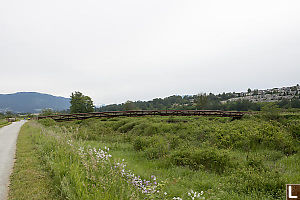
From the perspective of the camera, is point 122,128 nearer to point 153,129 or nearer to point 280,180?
point 153,129

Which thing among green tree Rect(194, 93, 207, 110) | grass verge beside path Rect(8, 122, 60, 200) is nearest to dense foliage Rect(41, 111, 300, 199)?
grass verge beside path Rect(8, 122, 60, 200)

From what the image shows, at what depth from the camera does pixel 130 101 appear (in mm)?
83688

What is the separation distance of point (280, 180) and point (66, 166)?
22.4 feet

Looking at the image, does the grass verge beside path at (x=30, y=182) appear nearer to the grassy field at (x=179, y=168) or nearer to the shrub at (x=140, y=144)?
the grassy field at (x=179, y=168)

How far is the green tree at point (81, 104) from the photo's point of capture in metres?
61.5

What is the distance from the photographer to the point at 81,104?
6228 cm

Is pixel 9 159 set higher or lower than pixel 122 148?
higher

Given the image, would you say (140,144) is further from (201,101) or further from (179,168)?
(201,101)

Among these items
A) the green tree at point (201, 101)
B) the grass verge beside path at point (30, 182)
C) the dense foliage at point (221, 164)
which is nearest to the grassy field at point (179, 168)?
the dense foliage at point (221, 164)

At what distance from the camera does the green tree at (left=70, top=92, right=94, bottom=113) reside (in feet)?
202

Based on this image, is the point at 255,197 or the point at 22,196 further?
the point at 255,197

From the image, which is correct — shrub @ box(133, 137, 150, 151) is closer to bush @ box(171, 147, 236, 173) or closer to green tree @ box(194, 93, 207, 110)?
bush @ box(171, 147, 236, 173)

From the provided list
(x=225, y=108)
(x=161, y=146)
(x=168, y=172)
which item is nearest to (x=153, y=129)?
(x=161, y=146)

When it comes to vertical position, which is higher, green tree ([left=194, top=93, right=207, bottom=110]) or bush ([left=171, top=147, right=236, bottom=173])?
green tree ([left=194, top=93, right=207, bottom=110])
